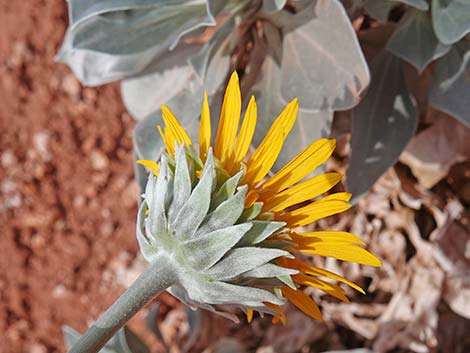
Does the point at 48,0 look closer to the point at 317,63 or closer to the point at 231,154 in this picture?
the point at 317,63

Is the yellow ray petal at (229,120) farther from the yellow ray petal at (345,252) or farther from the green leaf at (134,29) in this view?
the green leaf at (134,29)

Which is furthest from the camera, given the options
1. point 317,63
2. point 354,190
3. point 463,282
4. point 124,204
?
point 124,204

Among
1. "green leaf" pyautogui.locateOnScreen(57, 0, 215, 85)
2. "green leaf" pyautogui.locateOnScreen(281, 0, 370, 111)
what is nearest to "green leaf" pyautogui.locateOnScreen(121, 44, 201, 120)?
"green leaf" pyautogui.locateOnScreen(57, 0, 215, 85)

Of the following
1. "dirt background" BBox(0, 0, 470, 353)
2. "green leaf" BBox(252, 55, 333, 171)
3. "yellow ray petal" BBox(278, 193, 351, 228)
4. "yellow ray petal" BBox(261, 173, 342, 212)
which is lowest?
"dirt background" BBox(0, 0, 470, 353)

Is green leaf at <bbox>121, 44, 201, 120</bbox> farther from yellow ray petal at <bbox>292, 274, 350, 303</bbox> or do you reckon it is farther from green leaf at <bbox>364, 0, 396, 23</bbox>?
yellow ray petal at <bbox>292, 274, 350, 303</bbox>

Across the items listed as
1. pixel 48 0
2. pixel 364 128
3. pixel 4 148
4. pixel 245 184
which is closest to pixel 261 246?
pixel 245 184

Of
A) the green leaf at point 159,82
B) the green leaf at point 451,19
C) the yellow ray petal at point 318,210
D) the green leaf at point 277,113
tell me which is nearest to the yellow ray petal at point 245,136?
the yellow ray petal at point 318,210
